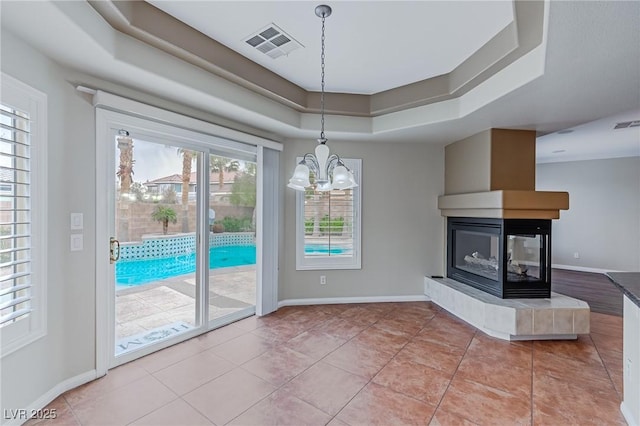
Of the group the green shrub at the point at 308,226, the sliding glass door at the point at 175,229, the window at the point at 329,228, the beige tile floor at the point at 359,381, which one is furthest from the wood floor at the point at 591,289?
the sliding glass door at the point at 175,229

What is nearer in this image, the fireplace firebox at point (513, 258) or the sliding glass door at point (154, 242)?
the sliding glass door at point (154, 242)

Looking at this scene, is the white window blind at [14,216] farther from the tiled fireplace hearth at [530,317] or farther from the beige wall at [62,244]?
the tiled fireplace hearth at [530,317]

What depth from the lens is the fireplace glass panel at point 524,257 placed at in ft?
12.0

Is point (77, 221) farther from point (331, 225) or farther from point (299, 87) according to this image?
point (331, 225)

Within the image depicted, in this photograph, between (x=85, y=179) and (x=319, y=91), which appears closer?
(x=85, y=179)

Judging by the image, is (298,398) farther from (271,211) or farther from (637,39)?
(637,39)

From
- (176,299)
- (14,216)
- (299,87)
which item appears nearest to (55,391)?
(176,299)

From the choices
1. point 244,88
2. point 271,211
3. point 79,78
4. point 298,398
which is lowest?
point 298,398

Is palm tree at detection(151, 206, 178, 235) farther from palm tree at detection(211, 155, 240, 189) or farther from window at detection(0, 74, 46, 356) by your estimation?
window at detection(0, 74, 46, 356)

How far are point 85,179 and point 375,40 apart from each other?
2.69 metres

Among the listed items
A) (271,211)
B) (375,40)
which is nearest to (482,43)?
(375,40)

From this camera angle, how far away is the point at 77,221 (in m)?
2.40

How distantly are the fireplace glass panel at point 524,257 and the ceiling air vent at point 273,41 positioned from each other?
3.22 meters

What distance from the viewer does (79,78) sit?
2381 mm
